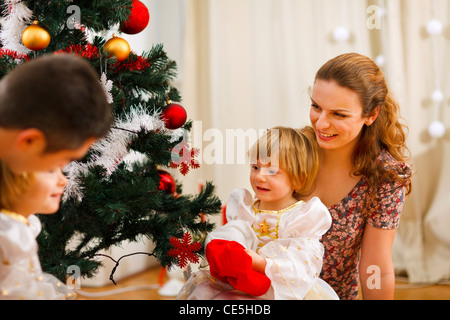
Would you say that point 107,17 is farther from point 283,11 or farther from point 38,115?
point 283,11

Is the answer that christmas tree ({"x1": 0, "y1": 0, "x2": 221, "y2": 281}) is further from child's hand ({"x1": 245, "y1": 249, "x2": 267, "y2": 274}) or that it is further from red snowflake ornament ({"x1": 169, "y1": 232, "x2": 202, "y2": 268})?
child's hand ({"x1": 245, "y1": 249, "x2": 267, "y2": 274})

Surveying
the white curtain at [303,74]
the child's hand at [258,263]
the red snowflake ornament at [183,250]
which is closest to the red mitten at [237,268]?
the child's hand at [258,263]

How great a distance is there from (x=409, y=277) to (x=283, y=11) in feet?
4.96

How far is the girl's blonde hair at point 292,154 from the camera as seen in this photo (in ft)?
3.92

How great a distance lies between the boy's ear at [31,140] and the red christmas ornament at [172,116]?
614mm

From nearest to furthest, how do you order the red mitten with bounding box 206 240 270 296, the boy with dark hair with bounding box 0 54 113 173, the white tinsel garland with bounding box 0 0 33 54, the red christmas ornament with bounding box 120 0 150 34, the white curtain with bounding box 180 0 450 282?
the boy with dark hair with bounding box 0 54 113 173 → the red mitten with bounding box 206 240 270 296 → the white tinsel garland with bounding box 0 0 33 54 → the red christmas ornament with bounding box 120 0 150 34 → the white curtain with bounding box 180 0 450 282

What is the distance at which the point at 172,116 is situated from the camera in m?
1.29

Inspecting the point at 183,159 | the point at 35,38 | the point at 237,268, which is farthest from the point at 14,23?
the point at 237,268

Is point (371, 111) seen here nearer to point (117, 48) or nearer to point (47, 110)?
point (117, 48)

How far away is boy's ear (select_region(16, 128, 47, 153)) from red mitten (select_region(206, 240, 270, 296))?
51cm

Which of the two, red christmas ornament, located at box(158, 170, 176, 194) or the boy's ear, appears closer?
the boy's ear

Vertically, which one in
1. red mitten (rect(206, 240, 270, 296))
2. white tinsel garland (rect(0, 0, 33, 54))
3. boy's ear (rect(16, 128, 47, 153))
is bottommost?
red mitten (rect(206, 240, 270, 296))

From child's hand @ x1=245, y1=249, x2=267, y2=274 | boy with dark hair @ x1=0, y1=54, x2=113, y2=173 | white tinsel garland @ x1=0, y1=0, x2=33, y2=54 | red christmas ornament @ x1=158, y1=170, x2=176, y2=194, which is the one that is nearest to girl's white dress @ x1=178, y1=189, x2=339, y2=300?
child's hand @ x1=245, y1=249, x2=267, y2=274

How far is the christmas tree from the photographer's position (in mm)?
1166
